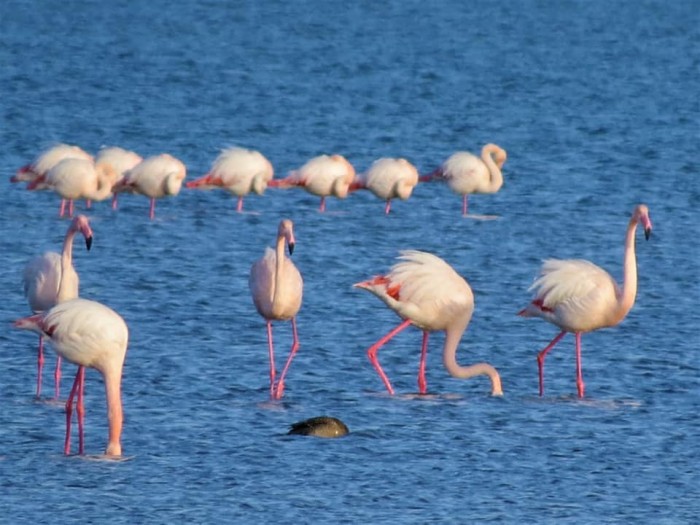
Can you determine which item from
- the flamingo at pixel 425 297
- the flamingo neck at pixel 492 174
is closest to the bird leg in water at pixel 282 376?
the flamingo at pixel 425 297

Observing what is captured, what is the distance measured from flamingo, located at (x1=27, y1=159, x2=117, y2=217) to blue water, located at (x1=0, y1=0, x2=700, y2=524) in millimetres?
279

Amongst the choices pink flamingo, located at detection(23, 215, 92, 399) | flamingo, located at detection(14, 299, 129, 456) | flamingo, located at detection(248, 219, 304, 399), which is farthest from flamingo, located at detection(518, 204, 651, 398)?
flamingo, located at detection(14, 299, 129, 456)

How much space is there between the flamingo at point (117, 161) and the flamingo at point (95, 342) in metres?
7.53

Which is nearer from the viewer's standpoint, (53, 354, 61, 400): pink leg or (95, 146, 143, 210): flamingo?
(53, 354, 61, 400): pink leg

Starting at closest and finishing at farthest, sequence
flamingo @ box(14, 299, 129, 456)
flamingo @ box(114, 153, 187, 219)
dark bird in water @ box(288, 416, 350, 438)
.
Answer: flamingo @ box(14, 299, 129, 456) → dark bird in water @ box(288, 416, 350, 438) → flamingo @ box(114, 153, 187, 219)

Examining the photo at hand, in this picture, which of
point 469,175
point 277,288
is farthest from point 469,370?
point 469,175

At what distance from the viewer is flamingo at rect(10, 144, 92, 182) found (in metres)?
17.4

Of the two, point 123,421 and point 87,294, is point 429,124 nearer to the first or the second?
point 87,294

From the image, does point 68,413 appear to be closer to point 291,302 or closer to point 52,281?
point 52,281

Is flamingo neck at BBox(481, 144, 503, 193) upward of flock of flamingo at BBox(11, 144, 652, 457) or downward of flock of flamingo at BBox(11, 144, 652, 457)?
upward

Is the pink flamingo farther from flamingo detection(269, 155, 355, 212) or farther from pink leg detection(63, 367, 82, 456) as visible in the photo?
flamingo detection(269, 155, 355, 212)

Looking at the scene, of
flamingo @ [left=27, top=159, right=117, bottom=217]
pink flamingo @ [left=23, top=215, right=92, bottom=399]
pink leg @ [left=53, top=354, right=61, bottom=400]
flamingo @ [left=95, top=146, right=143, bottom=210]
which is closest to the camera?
pink flamingo @ [left=23, top=215, right=92, bottom=399]

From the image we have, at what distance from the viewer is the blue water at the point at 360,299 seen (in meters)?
9.48

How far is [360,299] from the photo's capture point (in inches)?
558
